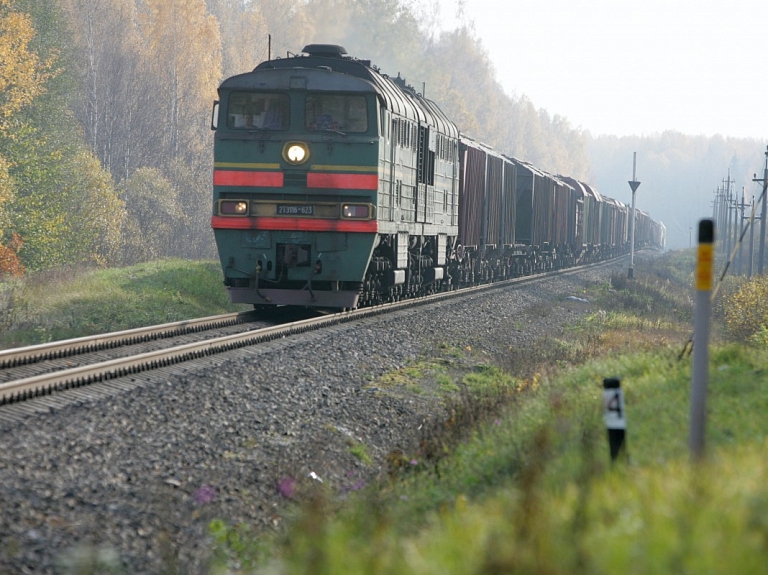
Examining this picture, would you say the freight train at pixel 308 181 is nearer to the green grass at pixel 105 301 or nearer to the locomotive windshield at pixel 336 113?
the locomotive windshield at pixel 336 113

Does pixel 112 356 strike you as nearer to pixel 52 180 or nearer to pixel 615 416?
pixel 615 416

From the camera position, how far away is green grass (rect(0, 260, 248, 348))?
13.6m

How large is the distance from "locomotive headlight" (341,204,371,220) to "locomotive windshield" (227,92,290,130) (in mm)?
1505

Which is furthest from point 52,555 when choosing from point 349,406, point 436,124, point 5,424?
point 436,124

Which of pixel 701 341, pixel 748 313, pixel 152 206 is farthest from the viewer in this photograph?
pixel 152 206

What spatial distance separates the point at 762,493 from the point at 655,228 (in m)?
110

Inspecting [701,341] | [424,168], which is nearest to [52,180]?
[424,168]

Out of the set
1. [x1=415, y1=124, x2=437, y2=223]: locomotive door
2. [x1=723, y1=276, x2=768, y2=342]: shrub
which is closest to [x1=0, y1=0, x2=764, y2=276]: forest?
[x1=415, y1=124, x2=437, y2=223]: locomotive door

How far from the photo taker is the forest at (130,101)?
1218 inches

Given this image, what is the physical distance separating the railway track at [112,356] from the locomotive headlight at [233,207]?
4.78 feet

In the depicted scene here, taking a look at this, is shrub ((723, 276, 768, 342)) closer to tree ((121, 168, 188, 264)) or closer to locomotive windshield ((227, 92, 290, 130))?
locomotive windshield ((227, 92, 290, 130))

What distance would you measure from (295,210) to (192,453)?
784 centimetres

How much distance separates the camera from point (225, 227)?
14.1 metres

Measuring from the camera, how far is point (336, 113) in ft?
47.3
